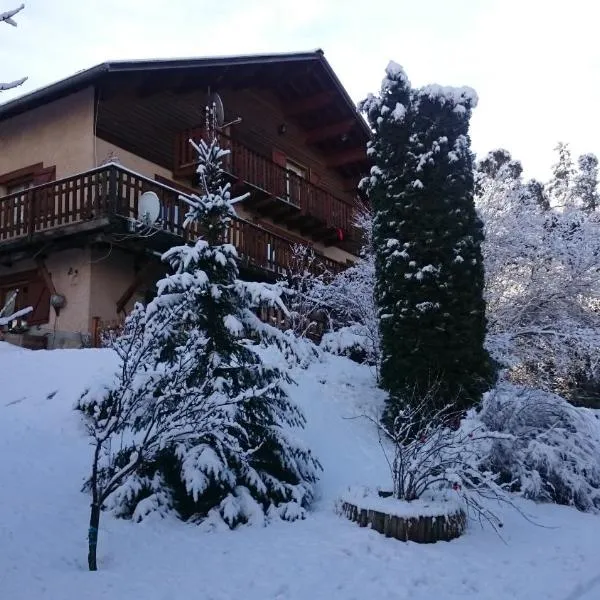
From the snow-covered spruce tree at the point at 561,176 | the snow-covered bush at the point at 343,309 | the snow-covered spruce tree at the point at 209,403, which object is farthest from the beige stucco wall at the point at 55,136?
the snow-covered spruce tree at the point at 561,176

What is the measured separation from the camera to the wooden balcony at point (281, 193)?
53.5 ft

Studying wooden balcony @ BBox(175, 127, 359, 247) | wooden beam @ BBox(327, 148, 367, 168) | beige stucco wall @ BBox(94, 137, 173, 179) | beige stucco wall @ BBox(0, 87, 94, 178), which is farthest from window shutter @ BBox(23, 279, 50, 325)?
wooden beam @ BBox(327, 148, 367, 168)

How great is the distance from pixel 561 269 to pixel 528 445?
7.87 metres

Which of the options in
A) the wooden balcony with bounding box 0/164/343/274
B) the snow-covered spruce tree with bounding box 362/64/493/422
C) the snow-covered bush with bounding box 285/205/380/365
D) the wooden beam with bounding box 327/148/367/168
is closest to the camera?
the snow-covered spruce tree with bounding box 362/64/493/422

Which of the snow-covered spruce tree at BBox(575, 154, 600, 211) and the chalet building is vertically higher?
the snow-covered spruce tree at BBox(575, 154, 600, 211)

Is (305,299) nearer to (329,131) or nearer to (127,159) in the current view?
(127,159)

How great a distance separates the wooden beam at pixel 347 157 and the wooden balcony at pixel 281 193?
7.81ft

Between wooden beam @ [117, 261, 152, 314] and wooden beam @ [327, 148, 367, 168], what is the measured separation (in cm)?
1012

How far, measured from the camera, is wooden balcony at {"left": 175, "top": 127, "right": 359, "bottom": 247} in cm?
1630

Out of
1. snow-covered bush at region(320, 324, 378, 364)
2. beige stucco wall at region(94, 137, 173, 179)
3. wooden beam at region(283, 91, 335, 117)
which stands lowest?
snow-covered bush at region(320, 324, 378, 364)

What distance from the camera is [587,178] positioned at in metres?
30.3

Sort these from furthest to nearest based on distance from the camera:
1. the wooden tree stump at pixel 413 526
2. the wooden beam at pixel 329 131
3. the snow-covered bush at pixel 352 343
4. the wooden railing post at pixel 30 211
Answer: the wooden beam at pixel 329 131 < the wooden railing post at pixel 30 211 < the snow-covered bush at pixel 352 343 < the wooden tree stump at pixel 413 526

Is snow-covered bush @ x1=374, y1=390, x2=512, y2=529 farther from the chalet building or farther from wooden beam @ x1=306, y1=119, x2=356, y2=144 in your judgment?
wooden beam @ x1=306, y1=119, x2=356, y2=144

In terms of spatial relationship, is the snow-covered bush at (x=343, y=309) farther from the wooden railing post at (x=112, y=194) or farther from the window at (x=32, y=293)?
the window at (x=32, y=293)
